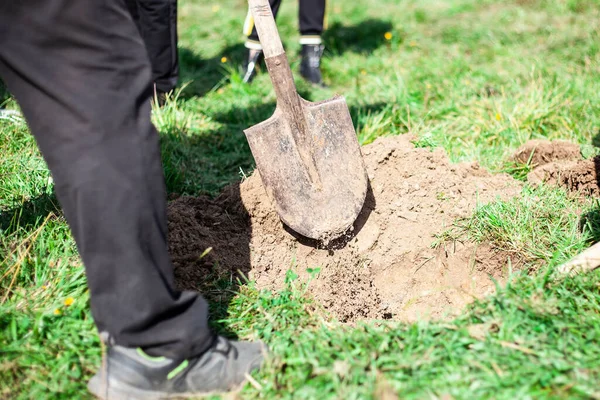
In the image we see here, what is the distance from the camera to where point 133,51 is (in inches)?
61.5

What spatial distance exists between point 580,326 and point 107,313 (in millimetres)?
1490

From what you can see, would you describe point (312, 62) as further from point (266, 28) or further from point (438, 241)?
point (438, 241)

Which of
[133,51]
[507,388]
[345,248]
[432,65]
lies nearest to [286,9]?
[432,65]

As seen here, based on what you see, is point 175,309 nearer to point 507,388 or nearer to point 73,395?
point 73,395

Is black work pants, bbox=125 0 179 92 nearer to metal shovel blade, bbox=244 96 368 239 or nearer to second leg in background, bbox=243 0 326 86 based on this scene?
second leg in background, bbox=243 0 326 86

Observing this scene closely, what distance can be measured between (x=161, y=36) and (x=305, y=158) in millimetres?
1792

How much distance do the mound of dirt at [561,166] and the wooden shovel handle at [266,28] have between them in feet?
4.83

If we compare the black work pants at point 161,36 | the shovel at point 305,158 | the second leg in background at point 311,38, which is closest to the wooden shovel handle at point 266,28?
the shovel at point 305,158

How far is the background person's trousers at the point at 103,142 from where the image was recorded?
1455 mm

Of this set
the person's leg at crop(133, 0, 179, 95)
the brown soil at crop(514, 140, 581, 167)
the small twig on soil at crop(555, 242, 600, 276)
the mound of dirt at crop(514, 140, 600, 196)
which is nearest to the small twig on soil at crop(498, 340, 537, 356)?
the small twig on soil at crop(555, 242, 600, 276)

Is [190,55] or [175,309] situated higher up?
[175,309]

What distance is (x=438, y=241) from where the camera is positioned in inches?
97.3

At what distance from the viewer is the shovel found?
93.0 inches

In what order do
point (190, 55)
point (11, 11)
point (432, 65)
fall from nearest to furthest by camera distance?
point (11, 11) < point (432, 65) < point (190, 55)
